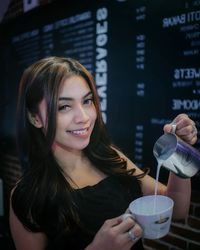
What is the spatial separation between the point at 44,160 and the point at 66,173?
94 millimetres

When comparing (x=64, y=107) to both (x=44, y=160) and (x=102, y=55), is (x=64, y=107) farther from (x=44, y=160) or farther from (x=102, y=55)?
(x=102, y=55)

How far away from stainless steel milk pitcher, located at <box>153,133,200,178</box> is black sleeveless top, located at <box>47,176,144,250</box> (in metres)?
0.29

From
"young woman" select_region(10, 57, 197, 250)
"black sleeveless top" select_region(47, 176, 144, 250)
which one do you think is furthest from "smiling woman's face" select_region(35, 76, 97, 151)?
"black sleeveless top" select_region(47, 176, 144, 250)

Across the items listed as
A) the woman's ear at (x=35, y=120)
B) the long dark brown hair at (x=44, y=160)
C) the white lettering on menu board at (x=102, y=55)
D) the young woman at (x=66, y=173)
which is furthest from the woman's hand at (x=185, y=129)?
the white lettering on menu board at (x=102, y=55)

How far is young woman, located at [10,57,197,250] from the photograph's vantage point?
1.09 meters

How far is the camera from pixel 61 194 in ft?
3.78

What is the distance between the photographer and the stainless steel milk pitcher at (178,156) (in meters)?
0.93

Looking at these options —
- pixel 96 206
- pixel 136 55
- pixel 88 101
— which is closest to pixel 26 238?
pixel 96 206

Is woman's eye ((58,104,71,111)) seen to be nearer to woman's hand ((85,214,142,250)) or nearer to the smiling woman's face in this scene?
the smiling woman's face

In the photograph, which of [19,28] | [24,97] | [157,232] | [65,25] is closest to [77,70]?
[24,97]

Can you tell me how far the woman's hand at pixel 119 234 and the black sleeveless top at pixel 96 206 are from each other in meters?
0.17

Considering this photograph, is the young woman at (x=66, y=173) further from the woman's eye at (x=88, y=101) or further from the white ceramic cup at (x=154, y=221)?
the white ceramic cup at (x=154, y=221)

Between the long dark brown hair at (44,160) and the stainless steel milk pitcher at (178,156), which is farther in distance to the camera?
the long dark brown hair at (44,160)

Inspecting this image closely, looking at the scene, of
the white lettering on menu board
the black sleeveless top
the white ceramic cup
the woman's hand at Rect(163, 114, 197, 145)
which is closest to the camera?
the white ceramic cup
